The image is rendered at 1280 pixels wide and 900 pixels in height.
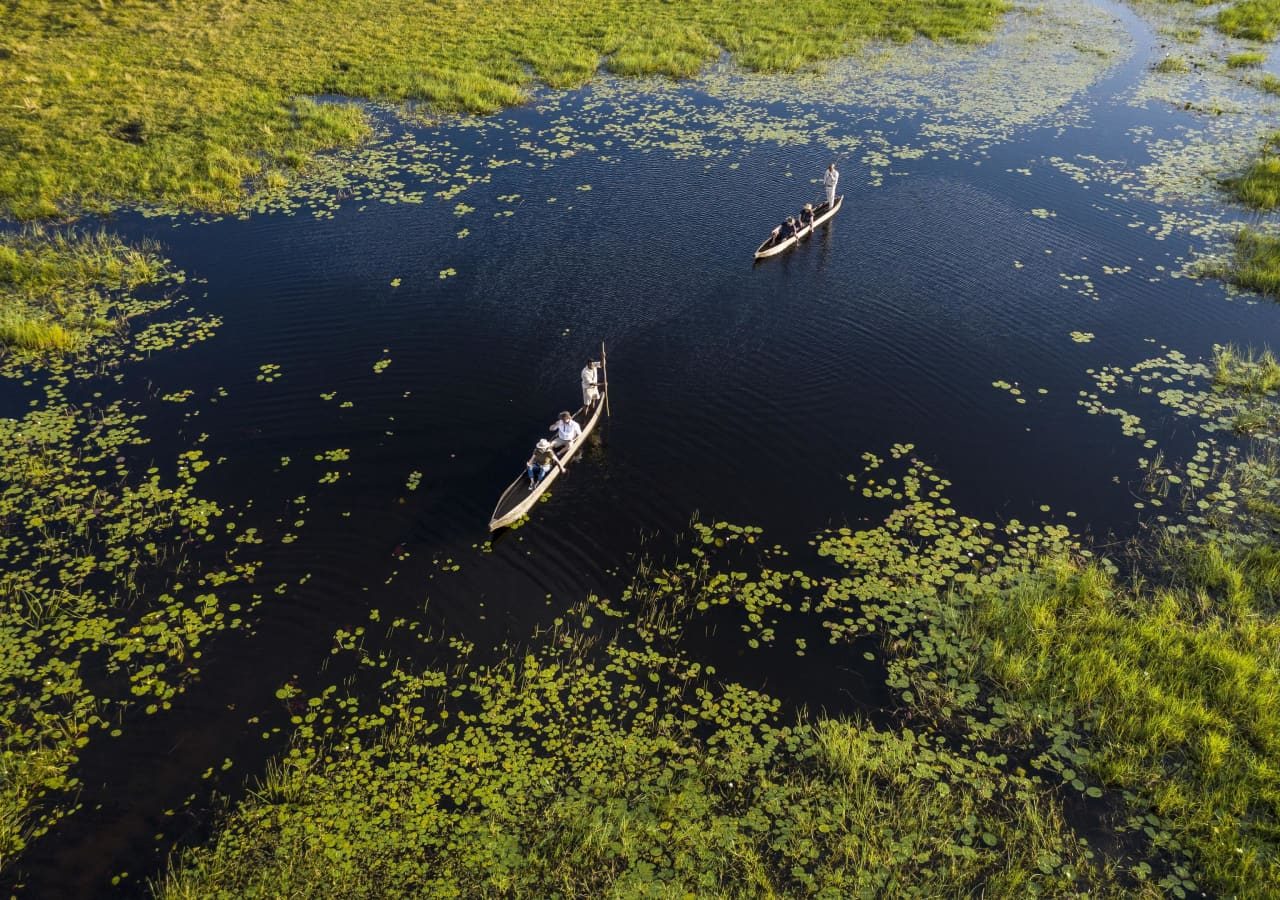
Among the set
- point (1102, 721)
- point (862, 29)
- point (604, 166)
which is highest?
point (862, 29)

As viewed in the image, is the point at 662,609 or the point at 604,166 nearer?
the point at 662,609

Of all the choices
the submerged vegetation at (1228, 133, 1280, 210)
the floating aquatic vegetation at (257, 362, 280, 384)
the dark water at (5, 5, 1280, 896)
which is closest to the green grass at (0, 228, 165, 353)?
the dark water at (5, 5, 1280, 896)

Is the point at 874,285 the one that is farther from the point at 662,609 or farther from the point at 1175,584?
the point at 662,609

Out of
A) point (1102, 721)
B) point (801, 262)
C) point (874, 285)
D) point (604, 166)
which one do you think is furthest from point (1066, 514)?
point (604, 166)

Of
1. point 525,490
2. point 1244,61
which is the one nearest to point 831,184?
point 525,490

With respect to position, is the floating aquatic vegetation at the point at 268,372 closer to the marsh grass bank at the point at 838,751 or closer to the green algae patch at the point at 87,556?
the green algae patch at the point at 87,556

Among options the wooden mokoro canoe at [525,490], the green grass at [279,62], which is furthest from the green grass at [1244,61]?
the wooden mokoro canoe at [525,490]

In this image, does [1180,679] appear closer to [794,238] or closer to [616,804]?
[616,804]
